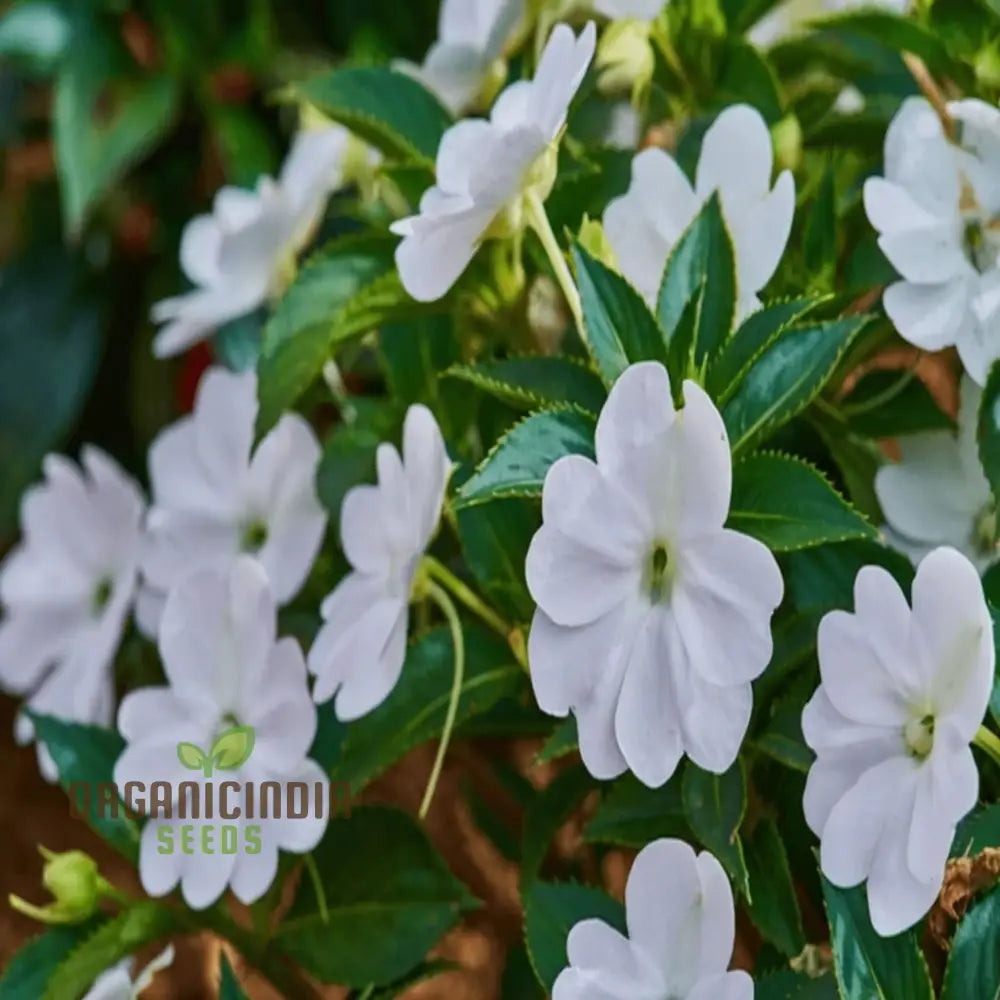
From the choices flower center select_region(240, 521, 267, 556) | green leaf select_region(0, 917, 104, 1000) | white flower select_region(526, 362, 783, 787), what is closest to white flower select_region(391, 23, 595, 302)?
white flower select_region(526, 362, 783, 787)

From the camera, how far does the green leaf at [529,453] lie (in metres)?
0.44

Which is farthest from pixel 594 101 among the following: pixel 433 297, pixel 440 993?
pixel 440 993

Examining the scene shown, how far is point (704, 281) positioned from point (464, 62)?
0.80 feet

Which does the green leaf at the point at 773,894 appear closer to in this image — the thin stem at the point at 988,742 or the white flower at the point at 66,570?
the thin stem at the point at 988,742

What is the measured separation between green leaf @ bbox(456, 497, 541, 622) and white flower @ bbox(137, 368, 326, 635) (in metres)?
0.12

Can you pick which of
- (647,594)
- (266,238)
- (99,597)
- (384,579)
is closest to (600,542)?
(647,594)

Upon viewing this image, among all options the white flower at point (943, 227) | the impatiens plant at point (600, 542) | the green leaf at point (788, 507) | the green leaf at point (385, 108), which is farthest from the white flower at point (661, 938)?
the green leaf at point (385, 108)

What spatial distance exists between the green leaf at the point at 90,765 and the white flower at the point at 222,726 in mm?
33

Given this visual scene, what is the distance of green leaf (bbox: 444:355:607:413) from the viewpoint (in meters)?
0.50

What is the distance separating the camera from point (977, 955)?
0.42 meters

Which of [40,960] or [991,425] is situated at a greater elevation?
[991,425]

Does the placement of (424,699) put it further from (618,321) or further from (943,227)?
(943,227)

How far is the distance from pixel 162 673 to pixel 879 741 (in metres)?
0.51

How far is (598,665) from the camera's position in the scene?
0.43 m
